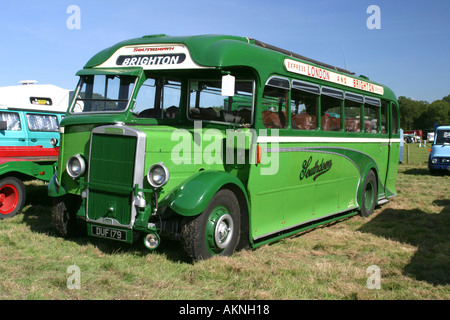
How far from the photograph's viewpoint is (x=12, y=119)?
10.5 meters

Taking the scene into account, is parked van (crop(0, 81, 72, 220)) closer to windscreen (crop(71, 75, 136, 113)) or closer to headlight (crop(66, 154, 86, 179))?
windscreen (crop(71, 75, 136, 113))

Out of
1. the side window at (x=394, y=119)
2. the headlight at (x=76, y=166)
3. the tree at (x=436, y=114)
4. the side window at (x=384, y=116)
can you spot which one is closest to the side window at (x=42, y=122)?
the headlight at (x=76, y=166)

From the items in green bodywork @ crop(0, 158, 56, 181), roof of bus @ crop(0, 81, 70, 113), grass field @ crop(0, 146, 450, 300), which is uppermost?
roof of bus @ crop(0, 81, 70, 113)

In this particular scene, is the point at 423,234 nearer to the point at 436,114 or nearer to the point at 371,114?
the point at 371,114

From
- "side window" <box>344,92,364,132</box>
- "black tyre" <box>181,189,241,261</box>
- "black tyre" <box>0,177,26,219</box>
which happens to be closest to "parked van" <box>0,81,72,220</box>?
"black tyre" <box>0,177,26,219</box>

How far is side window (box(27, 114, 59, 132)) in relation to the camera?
1095cm

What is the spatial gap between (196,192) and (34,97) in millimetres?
7477

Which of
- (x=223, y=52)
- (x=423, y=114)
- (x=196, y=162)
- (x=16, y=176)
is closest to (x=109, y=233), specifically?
(x=196, y=162)

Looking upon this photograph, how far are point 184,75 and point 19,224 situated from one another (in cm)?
381

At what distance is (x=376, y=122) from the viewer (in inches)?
419

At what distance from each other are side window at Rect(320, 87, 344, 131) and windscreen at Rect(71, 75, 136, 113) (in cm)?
347

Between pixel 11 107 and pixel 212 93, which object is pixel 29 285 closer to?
pixel 212 93

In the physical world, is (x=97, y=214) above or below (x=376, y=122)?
below

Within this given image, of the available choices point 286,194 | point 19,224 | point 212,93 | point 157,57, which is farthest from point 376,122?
point 19,224
